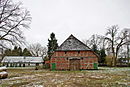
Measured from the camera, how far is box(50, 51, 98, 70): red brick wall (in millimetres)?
26500

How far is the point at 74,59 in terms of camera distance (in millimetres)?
26859

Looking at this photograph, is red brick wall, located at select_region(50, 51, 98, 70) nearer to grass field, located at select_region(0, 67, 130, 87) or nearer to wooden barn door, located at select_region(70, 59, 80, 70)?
wooden barn door, located at select_region(70, 59, 80, 70)

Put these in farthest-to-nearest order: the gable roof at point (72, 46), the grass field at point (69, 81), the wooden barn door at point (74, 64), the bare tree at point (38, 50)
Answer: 1. the bare tree at point (38, 50)
2. the gable roof at point (72, 46)
3. the wooden barn door at point (74, 64)
4. the grass field at point (69, 81)

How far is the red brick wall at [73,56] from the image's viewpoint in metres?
26.5

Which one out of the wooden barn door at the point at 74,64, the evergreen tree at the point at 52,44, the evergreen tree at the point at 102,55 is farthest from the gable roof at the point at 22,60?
the evergreen tree at the point at 102,55

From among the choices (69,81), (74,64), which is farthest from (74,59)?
(69,81)

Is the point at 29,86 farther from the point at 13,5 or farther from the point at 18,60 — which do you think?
the point at 18,60

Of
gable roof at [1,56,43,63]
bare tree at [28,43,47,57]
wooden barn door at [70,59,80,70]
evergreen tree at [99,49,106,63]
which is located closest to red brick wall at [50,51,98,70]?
wooden barn door at [70,59,80,70]

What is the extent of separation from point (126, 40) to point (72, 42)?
59.6 feet

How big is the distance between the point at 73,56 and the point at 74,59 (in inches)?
30.0

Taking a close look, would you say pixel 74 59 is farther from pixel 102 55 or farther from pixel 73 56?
pixel 102 55

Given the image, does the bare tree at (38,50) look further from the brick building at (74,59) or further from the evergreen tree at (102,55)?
the brick building at (74,59)

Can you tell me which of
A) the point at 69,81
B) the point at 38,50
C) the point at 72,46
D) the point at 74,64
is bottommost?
the point at 69,81

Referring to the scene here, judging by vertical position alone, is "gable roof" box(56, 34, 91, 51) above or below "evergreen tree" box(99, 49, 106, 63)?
above
